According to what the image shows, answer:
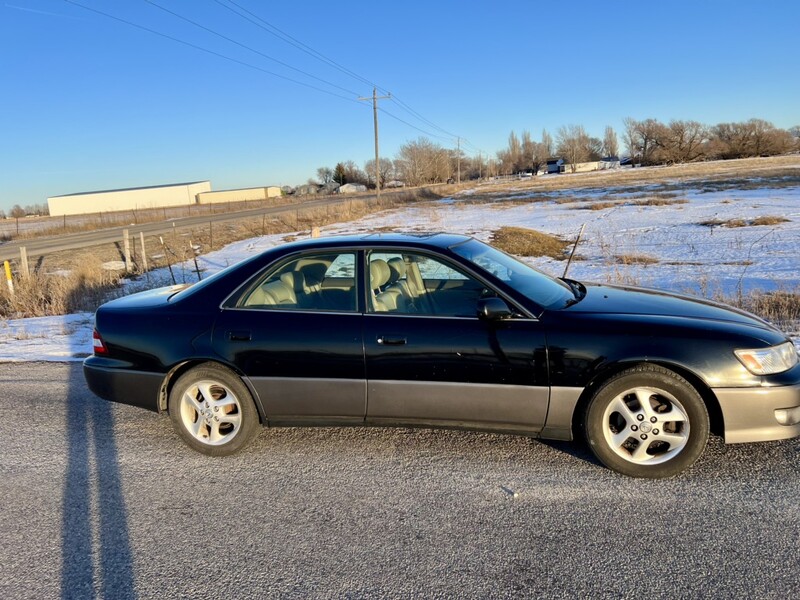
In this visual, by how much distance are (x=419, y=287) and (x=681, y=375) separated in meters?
1.84

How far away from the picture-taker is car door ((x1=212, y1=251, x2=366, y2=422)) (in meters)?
3.70

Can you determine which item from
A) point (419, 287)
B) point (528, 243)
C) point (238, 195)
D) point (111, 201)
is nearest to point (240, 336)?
point (419, 287)

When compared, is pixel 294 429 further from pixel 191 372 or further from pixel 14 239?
pixel 14 239

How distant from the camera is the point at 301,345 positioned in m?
3.75

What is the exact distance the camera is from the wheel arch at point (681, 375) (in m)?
3.29

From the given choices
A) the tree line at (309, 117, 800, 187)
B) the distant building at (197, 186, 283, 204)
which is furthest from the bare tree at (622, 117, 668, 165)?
the distant building at (197, 186, 283, 204)

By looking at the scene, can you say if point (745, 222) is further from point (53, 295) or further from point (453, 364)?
point (53, 295)

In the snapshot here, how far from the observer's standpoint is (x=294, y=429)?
4371 mm

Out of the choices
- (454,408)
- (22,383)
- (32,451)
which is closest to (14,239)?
(22,383)

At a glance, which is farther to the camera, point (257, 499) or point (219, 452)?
point (219, 452)

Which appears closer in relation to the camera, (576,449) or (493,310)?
(493,310)

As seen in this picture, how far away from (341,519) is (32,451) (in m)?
2.65

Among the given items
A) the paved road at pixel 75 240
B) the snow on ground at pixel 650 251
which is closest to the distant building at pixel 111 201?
the paved road at pixel 75 240

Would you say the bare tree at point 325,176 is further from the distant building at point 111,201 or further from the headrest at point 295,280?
the headrest at point 295,280
